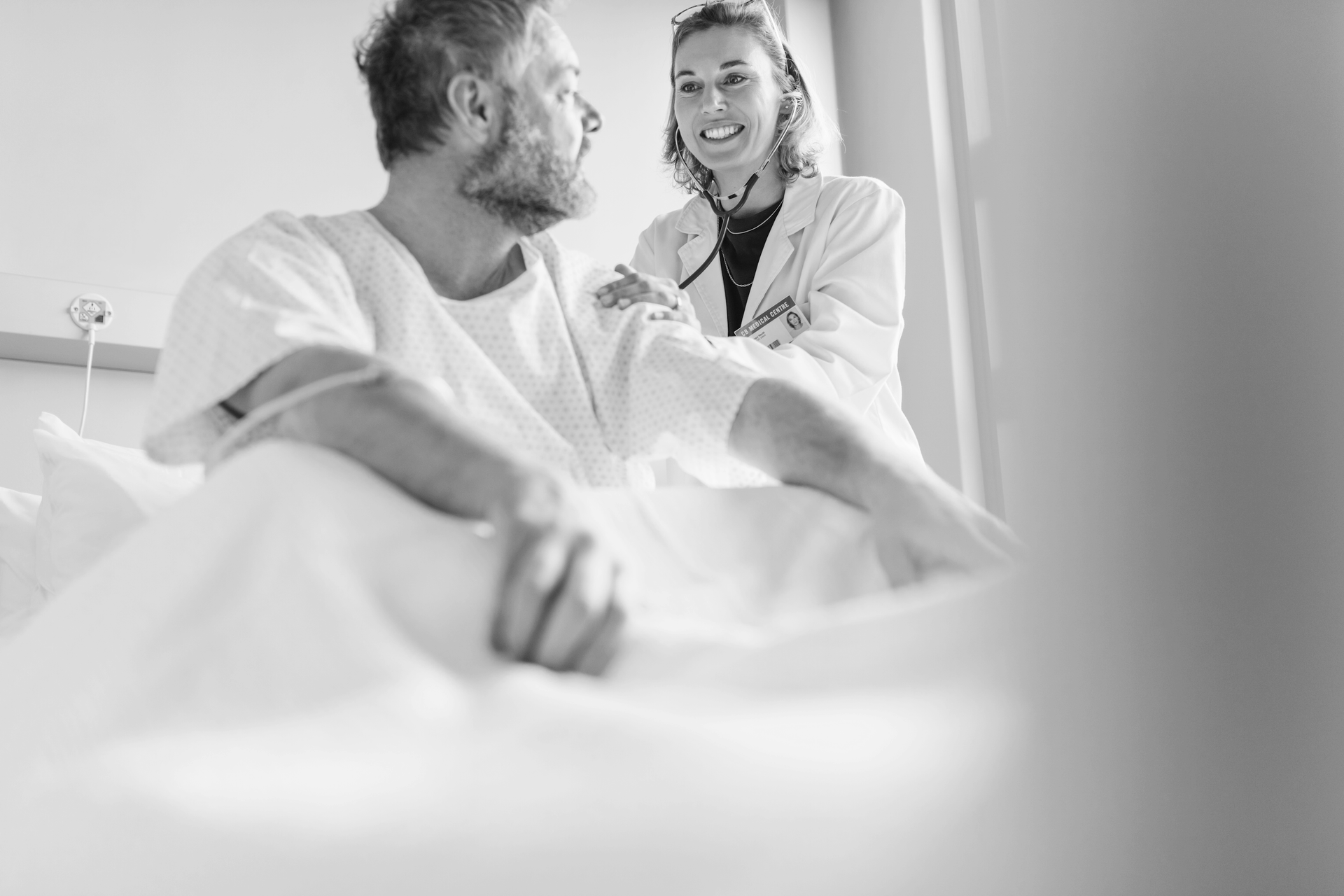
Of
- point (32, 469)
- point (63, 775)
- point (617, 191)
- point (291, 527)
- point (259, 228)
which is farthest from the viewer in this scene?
point (617, 191)

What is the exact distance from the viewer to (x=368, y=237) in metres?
1.19

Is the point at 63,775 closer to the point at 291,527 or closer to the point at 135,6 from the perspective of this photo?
the point at 291,527

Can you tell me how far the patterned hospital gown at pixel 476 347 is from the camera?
3.17ft

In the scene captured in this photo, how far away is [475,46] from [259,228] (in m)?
0.34

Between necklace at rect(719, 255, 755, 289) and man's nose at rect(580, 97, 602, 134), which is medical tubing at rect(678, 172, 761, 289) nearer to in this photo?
necklace at rect(719, 255, 755, 289)

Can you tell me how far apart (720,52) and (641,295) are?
4.26 ft

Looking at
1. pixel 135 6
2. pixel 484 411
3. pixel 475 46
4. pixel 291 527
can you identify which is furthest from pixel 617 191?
pixel 291 527

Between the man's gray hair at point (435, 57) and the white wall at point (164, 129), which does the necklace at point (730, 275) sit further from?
the man's gray hair at point (435, 57)

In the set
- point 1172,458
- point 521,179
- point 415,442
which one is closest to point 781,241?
point 521,179

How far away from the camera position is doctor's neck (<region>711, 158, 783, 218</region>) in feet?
8.14

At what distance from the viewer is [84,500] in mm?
1665

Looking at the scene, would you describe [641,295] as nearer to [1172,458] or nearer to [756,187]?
[1172,458]

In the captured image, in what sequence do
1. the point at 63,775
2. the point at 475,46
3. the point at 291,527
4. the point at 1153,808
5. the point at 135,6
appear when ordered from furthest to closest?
the point at 135,6, the point at 475,46, the point at 291,527, the point at 63,775, the point at 1153,808

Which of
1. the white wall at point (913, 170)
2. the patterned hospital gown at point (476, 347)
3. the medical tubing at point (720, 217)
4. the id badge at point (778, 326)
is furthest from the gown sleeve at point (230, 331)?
the white wall at point (913, 170)
